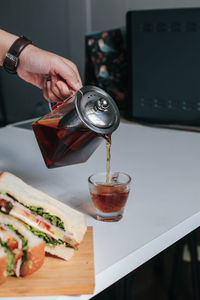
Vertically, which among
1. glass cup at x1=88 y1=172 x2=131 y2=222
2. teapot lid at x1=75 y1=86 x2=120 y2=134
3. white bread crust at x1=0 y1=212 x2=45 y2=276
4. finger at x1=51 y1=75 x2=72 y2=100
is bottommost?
glass cup at x1=88 y1=172 x2=131 y2=222

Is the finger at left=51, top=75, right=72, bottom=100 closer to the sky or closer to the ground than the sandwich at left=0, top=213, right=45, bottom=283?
closer to the sky

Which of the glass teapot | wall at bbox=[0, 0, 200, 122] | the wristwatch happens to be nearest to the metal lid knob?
the glass teapot

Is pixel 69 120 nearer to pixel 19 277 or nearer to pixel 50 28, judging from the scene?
pixel 19 277

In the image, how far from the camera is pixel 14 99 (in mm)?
3441

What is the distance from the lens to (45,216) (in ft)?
2.59

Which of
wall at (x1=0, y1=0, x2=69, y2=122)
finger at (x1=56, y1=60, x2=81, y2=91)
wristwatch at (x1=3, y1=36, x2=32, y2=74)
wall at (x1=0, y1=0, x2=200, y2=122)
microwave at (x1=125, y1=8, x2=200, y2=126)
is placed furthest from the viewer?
wall at (x1=0, y1=0, x2=69, y2=122)

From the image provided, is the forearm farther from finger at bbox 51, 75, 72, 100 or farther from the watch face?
finger at bbox 51, 75, 72, 100

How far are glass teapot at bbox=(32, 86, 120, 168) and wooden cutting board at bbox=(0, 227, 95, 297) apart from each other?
0.75ft

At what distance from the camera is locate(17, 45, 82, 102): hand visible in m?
1.13

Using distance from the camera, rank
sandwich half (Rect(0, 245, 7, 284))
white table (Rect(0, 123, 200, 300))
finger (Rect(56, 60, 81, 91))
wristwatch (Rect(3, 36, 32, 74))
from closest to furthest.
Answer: sandwich half (Rect(0, 245, 7, 284))
white table (Rect(0, 123, 200, 300))
finger (Rect(56, 60, 81, 91))
wristwatch (Rect(3, 36, 32, 74))

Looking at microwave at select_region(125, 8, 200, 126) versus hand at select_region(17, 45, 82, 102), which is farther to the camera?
microwave at select_region(125, 8, 200, 126)

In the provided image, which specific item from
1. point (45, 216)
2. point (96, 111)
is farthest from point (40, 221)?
point (96, 111)

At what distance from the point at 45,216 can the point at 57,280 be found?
15cm

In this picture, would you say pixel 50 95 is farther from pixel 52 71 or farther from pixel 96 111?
pixel 96 111
